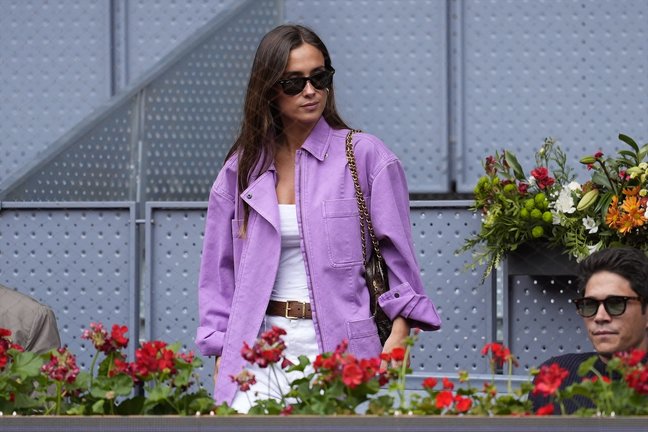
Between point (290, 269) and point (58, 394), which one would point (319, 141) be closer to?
point (290, 269)

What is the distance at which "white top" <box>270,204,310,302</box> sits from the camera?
2531 millimetres

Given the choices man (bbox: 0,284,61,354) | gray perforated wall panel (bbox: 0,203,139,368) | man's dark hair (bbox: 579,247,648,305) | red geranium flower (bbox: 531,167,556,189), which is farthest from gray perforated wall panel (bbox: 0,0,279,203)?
man's dark hair (bbox: 579,247,648,305)

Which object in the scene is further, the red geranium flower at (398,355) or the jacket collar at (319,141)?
the jacket collar at (319,141)

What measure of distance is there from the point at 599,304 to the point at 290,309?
2.15ft

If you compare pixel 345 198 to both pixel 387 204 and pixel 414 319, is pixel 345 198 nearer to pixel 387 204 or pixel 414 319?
pixel 387 204

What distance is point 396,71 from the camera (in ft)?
18.0

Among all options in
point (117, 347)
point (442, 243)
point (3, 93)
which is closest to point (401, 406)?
point (117, 347)

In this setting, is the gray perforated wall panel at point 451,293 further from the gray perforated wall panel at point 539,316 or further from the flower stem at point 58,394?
the flower stem at point 58,394

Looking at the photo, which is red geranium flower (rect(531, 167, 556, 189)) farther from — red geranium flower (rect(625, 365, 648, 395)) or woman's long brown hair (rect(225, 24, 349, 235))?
red geranium flower (rect(625, 365, 648, 395))

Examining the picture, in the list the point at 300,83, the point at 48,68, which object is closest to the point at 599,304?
the point at 300,83

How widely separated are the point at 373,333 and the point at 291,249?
251 mm

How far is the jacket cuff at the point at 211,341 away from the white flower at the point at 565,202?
58.8 inches

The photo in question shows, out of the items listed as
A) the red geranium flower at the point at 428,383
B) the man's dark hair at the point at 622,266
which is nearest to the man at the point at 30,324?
the man's dark hair at the point at 622,266
